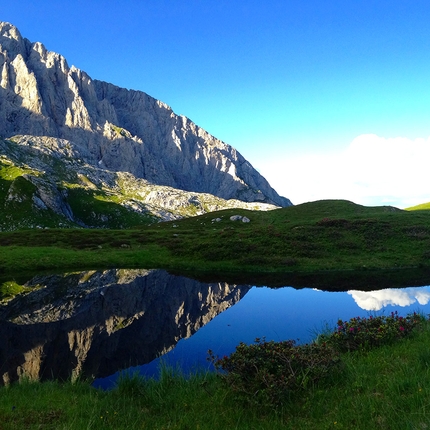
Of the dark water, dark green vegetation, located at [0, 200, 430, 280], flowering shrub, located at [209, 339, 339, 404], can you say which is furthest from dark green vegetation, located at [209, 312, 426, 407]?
dark green vegetation, located at [0, 200, 430, 280]

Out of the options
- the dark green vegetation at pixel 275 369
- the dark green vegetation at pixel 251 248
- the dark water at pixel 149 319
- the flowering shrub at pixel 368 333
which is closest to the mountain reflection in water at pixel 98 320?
the dark water at pixel 149 319

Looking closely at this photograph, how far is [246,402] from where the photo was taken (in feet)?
31.3

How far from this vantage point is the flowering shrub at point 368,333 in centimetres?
1391

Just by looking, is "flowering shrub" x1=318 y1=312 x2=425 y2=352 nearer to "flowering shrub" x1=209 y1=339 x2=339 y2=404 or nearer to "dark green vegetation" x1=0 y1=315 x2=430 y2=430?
"dark green vegetation" x1=0 y1=315 x2=430 y2=430

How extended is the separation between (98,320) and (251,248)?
35.3 metres

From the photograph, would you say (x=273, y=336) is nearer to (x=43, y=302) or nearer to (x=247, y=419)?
(x=247, y=419)

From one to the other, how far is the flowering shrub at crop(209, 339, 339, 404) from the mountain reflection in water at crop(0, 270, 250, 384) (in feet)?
34.7

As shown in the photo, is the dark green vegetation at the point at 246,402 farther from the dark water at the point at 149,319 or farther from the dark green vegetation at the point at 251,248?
the dark green vegetation at the point at 251,248

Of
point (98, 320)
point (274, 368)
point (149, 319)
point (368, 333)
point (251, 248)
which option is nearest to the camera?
point (274, 368)

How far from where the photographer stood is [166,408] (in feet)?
32.9

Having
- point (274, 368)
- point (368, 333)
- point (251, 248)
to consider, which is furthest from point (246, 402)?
point (251, 248)

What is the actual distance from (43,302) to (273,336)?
24.5 meters

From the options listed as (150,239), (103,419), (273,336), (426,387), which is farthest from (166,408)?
(150,239)

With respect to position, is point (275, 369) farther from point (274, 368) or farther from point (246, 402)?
point (246, 402)
